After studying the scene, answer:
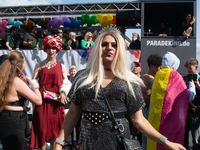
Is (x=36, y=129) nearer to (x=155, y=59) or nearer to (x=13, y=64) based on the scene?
(x=13, y=64)

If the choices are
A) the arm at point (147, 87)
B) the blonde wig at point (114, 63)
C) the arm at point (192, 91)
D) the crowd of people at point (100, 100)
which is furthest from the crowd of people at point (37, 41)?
the blonde wig at point (114, 63)

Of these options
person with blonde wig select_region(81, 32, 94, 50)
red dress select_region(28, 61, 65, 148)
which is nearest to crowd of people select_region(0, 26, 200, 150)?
red dress select_region(28, 61, 65, 148)

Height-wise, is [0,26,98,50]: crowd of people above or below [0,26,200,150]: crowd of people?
above

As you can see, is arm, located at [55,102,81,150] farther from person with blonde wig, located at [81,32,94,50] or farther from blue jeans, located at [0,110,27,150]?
person with blonde wig, located at [81,32,94,50]

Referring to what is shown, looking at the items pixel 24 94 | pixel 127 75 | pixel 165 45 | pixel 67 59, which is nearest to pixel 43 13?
pixel 67 59

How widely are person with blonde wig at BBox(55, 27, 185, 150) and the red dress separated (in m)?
2.02

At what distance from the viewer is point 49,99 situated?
379 cm

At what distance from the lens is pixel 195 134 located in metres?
3.70

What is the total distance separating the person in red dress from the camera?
370 centimetres

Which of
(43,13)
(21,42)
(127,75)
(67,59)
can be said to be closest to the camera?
(127,75)

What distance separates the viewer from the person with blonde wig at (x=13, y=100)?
255 cm

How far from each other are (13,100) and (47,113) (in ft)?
3.94

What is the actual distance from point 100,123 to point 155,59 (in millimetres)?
2451

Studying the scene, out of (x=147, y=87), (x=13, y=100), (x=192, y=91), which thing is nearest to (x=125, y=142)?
(x=13, y=100)
